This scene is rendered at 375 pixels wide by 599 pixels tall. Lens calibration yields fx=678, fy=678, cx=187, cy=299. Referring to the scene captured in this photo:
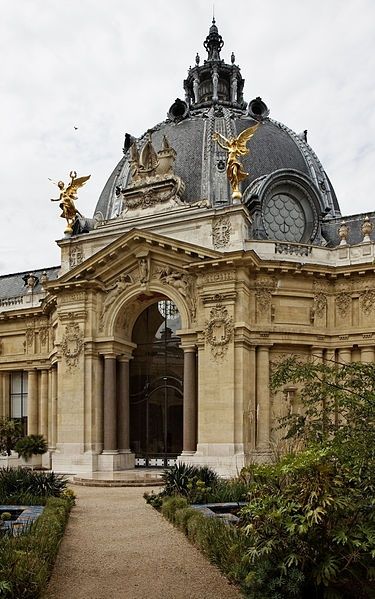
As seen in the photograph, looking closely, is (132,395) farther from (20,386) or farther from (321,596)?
(321,596)

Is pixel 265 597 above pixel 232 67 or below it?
below

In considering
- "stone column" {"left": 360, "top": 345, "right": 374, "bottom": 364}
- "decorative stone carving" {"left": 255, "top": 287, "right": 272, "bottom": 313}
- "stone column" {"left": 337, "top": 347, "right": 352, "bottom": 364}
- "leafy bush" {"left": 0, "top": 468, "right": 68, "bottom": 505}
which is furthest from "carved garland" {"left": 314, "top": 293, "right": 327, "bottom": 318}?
"leafy bush" {"left": 0, "top": 468, "right": 68, "bottom": 505}

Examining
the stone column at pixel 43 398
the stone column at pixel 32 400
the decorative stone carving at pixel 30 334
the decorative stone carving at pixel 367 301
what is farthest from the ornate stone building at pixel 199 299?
the decorative stone carving at pixel 30 334

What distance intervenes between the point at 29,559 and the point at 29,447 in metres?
22.6

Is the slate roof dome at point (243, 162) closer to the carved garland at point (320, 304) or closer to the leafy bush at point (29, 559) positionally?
the carved garland at point (320, 304)

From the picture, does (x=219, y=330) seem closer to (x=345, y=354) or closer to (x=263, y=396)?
(x=263, y=396)

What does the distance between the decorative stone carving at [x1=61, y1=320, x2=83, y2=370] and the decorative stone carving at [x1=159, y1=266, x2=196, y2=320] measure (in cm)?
490

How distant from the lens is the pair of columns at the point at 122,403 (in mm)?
29500

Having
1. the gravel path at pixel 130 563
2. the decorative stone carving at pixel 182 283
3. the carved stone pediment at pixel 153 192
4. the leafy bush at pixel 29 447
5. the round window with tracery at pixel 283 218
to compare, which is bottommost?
the leafy bush at pixel 29 447

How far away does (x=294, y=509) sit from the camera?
9078 mm

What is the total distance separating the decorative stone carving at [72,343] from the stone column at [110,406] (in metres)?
1.42

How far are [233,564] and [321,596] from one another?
2.07 metres

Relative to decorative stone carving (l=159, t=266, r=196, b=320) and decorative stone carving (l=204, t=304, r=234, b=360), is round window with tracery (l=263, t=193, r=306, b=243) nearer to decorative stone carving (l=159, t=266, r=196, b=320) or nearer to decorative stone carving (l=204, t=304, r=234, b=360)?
decorative stone carving (l=159, t=266, r=196, b=320)

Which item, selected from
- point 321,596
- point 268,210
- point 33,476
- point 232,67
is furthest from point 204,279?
point 321,596
